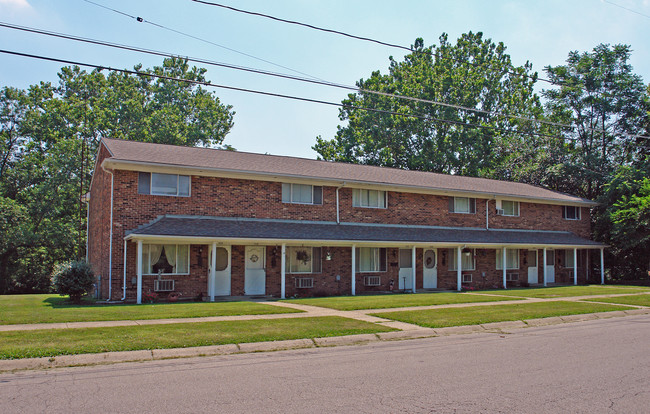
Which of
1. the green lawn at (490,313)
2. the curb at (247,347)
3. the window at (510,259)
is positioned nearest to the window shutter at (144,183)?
the green lawn at (490,313)

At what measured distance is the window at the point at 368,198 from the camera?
1019 inches

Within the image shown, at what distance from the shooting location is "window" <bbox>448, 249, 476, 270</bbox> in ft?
92.1

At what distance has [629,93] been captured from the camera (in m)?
39.4

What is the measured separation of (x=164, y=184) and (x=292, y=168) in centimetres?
626

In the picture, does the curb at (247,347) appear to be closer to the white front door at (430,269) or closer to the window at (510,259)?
the white front door at (430,269)

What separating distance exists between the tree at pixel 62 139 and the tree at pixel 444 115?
14.9m

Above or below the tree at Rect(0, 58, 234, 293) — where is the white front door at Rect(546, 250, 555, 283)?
below

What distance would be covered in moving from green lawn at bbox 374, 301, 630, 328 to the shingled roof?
9.78 meters

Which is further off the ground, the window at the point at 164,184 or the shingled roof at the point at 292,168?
the shingled roof at the point at 292,168

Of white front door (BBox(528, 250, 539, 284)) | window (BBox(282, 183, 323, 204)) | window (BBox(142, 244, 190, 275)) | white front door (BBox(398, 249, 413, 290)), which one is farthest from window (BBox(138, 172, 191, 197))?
white front door (BBox(528, 250, 539, 284))

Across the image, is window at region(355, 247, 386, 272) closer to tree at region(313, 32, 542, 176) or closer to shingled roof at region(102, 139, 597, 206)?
shingled roof at region(102, 139, 597, 206)

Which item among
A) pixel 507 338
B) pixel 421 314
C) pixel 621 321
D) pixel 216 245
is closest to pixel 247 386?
pixel 507 338

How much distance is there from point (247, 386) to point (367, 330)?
17.5 ft

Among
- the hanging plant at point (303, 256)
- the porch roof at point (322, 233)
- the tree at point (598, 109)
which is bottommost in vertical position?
the hanging plant at point (303, 256)
